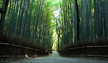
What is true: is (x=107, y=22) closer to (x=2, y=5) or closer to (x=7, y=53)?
(x=7, y=53)

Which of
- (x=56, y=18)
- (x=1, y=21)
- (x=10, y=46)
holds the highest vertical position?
(x=56, y=18)

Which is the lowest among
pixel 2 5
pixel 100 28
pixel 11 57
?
pixel 11 57

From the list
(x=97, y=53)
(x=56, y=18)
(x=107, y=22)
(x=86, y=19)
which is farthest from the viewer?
(x=56, y=18)

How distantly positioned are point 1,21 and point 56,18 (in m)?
11.8

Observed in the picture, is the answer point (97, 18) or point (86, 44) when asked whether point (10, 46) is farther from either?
point (97, 18)

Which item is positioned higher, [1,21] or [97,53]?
[1,21]

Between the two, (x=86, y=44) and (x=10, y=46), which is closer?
(x=10, y=46)

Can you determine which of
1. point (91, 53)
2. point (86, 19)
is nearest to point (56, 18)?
point (86, 19)

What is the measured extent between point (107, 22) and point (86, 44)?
928mm

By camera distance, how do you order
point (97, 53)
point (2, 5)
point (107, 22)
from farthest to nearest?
point (2, 5), point (107, 22), point (97, 53)

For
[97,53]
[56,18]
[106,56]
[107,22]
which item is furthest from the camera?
[56,18]

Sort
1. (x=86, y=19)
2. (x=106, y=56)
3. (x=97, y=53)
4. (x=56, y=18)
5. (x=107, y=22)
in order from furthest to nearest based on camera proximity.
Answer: (x=56, y=18)
(x=86, y=19)
(x=107, y=22)
(x=97, y=53)
(x=106, y=56)

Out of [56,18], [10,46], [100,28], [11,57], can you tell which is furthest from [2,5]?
[56,18]

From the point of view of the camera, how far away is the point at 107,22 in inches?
127
